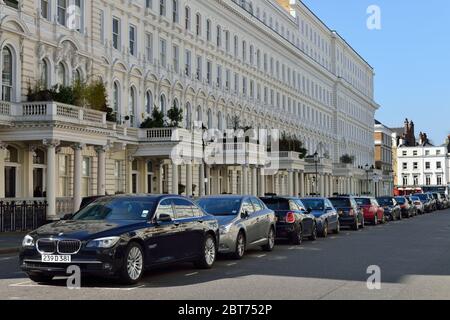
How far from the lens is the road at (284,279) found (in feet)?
36.8

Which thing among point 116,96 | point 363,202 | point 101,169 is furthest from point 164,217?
point 116,96

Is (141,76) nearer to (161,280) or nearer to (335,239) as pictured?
(335,239)

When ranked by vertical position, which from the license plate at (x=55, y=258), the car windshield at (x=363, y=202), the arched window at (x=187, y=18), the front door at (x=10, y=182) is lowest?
the license plate at (x=55, y=258)

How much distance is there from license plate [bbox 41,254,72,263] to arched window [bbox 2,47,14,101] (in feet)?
66.5

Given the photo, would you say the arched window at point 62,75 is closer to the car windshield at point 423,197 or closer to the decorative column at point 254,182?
the decorative column at point 254,182

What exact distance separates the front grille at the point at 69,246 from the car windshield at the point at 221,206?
6410 mm

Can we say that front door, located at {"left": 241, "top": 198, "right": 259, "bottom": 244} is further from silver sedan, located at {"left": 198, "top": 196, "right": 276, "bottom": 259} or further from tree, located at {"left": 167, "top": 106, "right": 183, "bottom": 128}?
tree, located at {"left": 167, "top": 106, "right": 183, "bottom": 128}

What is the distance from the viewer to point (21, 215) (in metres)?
28.0

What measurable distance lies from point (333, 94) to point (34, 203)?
233 ft

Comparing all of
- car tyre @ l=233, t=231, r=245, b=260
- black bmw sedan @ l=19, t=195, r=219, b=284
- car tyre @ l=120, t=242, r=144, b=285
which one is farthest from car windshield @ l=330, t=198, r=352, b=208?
car tyre @ l=120, t=242, r=144, b=285

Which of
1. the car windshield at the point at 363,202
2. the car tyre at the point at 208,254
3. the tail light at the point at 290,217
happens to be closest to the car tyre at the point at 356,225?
the car windshield at the point at 363,202

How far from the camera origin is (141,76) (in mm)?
42438

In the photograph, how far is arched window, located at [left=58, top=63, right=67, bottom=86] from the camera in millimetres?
34781

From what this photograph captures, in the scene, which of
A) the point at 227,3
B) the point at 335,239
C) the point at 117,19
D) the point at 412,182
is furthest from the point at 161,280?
the point at 412,182
